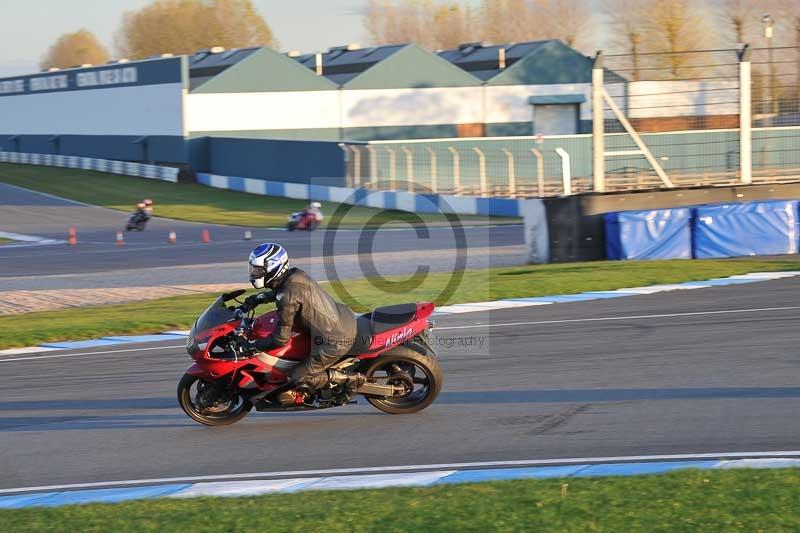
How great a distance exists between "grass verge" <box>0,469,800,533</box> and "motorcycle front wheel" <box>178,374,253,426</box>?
2332mm

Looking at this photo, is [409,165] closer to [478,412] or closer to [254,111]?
[254,111]

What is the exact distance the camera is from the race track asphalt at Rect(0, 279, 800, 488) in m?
8.16

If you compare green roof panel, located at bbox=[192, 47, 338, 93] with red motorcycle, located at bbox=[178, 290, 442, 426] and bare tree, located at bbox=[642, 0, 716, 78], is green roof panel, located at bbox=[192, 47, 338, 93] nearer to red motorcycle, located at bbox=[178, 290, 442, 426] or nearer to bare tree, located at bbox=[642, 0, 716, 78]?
bare tree, located at bbox=[642, 0, 716, 78]

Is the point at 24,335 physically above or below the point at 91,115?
below

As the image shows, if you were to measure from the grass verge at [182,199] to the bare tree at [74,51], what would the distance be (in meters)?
98.3

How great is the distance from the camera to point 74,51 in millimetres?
162625

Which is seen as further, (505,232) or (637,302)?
(505,232)

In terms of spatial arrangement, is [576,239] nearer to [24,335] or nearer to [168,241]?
[24,335]

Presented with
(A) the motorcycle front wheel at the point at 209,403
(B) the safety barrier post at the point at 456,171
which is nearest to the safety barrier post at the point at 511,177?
(B) the safety barrier post at the point at 456,171

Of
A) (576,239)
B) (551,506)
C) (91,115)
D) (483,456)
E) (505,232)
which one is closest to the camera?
(551,506)

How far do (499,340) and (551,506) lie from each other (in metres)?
6.82

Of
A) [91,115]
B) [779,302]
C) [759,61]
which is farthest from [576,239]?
[91,115]

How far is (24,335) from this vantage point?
50.3 feet

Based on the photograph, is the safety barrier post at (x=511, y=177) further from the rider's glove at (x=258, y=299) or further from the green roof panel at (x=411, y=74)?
the rider's glove at (x=258, y=299)
